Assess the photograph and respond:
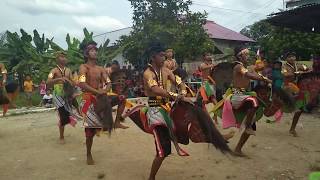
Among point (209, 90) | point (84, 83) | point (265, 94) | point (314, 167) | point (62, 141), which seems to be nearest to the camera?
point (314, 167)

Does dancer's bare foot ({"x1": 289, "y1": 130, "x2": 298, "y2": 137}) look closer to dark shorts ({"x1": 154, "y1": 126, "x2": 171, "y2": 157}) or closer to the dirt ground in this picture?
the dirt ground

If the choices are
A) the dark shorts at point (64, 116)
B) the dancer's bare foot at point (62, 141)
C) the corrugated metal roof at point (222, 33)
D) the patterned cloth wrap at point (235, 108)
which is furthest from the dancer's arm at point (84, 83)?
the corrugated metal roof at point (222, 33)

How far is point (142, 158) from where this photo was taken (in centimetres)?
684

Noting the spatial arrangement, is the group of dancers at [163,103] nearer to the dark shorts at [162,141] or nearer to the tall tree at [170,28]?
the dark shorts at [162,141]

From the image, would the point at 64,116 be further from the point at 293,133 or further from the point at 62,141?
the point at 293,133

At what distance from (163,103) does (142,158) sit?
179cm

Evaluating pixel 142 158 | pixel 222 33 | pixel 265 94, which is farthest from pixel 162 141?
pixel 222 33

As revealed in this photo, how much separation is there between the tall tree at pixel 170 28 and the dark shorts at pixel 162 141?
1557 cm

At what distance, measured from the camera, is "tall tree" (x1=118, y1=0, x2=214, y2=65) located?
20938mm

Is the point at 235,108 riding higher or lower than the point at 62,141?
higher

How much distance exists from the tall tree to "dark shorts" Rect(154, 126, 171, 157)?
15.6 metres

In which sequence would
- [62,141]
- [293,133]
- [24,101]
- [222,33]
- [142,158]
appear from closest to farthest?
[142,158] → [62,141] → [293,133] → [24,101] → [222,33]

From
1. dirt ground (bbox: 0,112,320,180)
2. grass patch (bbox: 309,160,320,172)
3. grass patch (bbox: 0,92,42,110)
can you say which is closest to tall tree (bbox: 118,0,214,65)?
grass patch (bbox: 0,92,42,110)

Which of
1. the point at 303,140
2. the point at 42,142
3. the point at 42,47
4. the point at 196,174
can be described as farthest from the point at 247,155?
the point at 42,47
